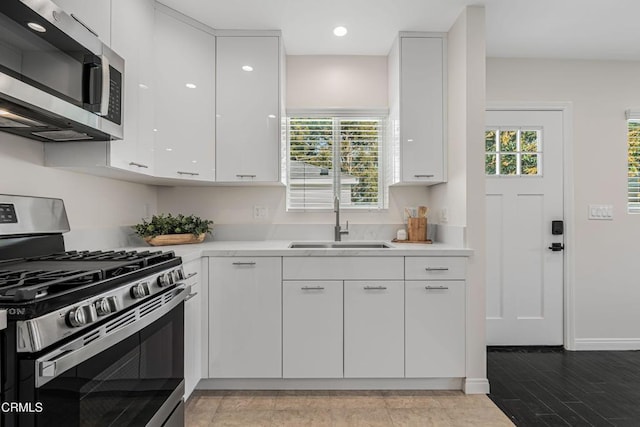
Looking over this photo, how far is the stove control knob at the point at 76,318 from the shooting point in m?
0.99

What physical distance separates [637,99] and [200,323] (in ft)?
12.9

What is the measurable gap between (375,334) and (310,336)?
0.41 m

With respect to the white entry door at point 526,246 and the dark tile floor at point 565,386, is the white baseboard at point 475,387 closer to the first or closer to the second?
the dark tile floor at point 565,386

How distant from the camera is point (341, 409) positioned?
2174 millimetres

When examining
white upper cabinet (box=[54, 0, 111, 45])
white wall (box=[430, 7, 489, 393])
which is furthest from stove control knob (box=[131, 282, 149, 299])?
white wall (box=[430, 7, 489, 393])

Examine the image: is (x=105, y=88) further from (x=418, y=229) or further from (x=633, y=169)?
(x=633, y=169)

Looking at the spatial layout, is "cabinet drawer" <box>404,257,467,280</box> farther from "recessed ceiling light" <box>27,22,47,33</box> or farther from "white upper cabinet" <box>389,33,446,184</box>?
"recessed ceiling light" <box>27,22,47,33</box>

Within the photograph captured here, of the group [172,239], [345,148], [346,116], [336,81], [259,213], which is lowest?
[172,239]

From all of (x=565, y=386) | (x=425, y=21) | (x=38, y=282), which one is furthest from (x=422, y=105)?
(x=38, y=282)

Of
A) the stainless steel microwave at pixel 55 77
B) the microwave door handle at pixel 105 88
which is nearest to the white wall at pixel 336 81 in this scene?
the stainless steel microwave at pixel 55 77

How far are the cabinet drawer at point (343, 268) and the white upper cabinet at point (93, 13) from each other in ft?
5.01

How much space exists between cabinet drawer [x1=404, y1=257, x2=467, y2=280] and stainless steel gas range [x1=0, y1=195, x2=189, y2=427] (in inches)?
52.5

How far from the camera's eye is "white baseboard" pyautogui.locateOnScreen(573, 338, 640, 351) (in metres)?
3.11
